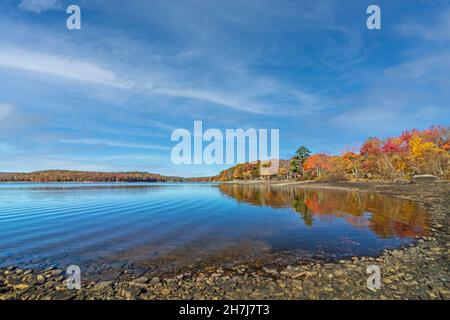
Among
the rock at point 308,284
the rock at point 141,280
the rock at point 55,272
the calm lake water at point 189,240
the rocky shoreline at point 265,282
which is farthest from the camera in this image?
the calm lake water at point 189,240

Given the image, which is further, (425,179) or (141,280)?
(425,179)

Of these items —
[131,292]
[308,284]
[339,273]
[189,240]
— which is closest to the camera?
[131,292]

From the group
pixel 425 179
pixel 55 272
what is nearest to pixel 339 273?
pixel 55 272

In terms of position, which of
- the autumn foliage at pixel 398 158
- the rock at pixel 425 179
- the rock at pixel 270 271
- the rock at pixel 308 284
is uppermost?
the autumn foliage at pixel 398 158

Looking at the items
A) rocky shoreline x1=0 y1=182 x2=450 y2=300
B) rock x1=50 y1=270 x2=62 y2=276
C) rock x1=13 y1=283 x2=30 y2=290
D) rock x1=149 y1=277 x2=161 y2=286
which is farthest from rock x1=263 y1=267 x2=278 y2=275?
rock x1=13 y1=283 x2=30 y2=290

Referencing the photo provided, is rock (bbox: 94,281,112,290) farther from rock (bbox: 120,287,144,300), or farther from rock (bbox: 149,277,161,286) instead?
rock (bbox: 149,277,161,286)

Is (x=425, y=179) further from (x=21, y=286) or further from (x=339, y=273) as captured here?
(x=21, y=286)

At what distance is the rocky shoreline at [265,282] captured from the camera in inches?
258

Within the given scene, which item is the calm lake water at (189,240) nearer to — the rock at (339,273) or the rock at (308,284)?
the rock at (339,273)

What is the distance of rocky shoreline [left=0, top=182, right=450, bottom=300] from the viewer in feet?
21.5

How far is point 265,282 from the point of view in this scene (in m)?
7.39

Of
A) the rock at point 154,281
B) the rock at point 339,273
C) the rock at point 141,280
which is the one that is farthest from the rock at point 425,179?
the rock at point 141,280
